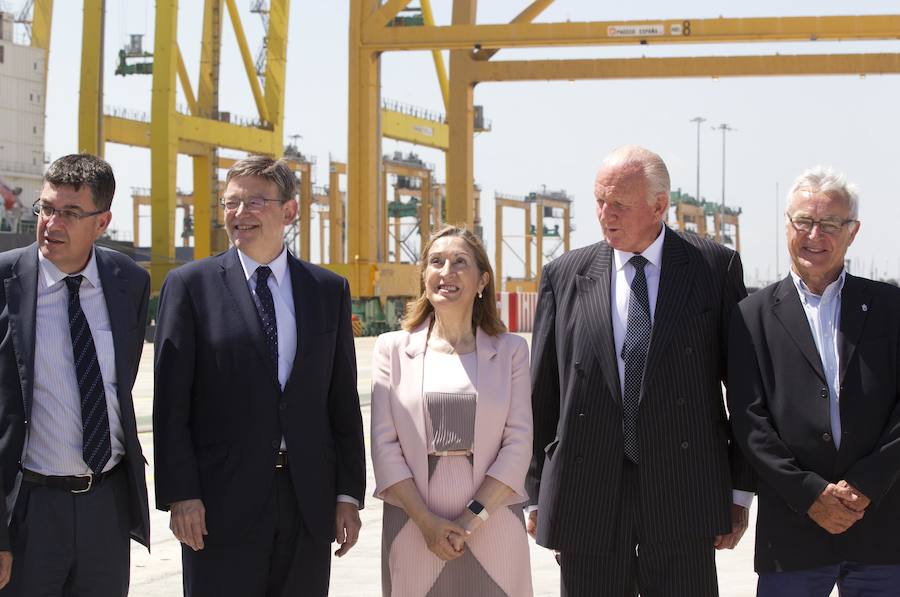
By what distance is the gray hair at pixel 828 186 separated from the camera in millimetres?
3773

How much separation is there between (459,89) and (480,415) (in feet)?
83.6

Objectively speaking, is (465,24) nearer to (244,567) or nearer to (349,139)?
(349,139)

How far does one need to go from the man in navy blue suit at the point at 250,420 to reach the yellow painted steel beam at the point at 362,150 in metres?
24.5

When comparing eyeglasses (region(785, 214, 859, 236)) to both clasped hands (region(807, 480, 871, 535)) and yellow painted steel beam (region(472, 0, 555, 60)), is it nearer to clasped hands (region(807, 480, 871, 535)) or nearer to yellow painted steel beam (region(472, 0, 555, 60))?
clasped hands (region(807, 480, 871, 535))

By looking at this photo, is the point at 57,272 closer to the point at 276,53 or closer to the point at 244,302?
the point at 244,302

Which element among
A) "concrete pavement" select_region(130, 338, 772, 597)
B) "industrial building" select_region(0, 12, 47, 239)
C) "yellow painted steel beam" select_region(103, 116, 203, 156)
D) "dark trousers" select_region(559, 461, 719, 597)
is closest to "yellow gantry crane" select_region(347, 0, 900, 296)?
"yellow painted steel beam" select_region(103, 116, 203, 156)

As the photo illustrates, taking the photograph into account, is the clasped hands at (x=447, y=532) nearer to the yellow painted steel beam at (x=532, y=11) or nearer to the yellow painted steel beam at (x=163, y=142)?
the yellow painted steel beam at (x=532, y=11)

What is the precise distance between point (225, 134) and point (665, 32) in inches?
624

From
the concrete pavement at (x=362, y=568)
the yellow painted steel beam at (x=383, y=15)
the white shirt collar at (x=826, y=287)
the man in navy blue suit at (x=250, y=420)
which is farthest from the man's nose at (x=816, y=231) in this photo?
the yellow painted steel beam at (x=383, y=15)

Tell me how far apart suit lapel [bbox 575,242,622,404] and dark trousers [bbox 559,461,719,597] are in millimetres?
288

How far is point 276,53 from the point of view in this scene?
128 ft

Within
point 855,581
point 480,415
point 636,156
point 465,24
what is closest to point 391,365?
point 480,415

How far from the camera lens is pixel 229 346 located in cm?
368

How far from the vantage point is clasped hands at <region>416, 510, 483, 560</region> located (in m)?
3.73
